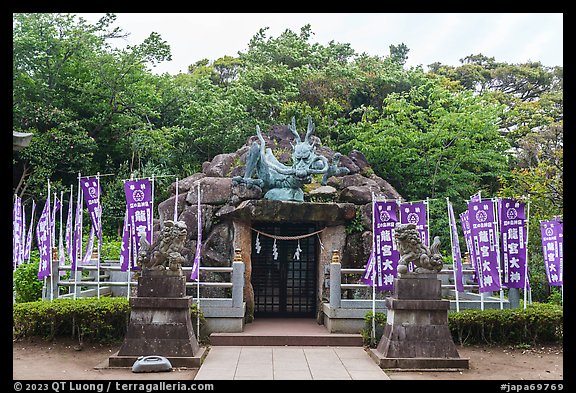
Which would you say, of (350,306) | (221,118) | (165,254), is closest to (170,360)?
(165,254)

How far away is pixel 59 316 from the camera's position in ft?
39.3

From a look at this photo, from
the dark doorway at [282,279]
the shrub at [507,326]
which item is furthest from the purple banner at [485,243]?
the dark doorway at [282,279]

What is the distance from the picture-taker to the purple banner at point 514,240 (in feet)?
40.9

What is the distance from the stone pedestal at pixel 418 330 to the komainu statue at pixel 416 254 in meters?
0.15

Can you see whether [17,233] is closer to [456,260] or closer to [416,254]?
[416,254]

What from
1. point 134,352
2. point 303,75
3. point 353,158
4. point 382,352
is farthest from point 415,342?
point 303,75

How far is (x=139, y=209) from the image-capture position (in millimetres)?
13391

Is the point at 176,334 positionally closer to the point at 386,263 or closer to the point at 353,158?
the point at 386,263

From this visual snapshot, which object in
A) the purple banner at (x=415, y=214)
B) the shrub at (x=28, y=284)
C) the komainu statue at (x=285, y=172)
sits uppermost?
the komainu statue at (x=285, y=172)

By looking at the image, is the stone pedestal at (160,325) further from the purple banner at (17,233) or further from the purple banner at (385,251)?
the purple banner at (17,233)

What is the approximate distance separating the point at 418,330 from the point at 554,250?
12.6ft

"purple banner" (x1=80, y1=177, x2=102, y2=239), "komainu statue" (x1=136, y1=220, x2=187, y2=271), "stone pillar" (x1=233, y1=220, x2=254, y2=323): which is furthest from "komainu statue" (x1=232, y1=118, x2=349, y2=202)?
"komainu statue" (x1=136, y1=220, x2=187, y2=271)

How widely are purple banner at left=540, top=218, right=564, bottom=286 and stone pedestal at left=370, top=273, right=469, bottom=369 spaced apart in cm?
312
